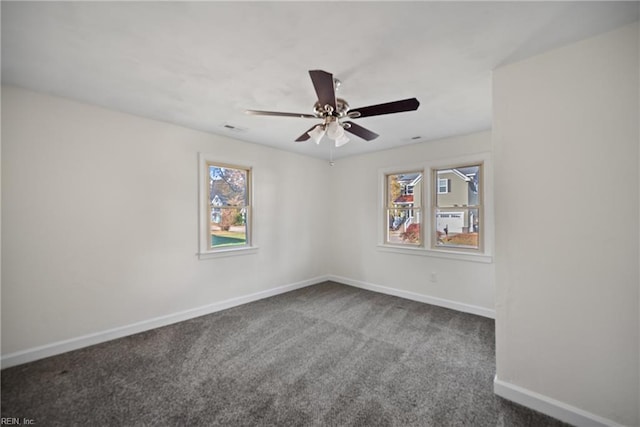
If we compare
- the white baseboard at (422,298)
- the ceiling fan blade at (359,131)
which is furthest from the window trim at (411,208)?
the ceiling fan blade at (359,131)

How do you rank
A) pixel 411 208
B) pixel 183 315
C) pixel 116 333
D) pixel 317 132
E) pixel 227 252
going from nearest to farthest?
pixel 317 132 → pixel 116 333 → pixel 183 315 → pixel 227 252 → pixel 411 208

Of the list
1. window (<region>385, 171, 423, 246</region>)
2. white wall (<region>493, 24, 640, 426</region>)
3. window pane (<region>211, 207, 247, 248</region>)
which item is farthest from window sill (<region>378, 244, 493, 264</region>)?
window pane (<region>211, 207, 247, 248</region>)

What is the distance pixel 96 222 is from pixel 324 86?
280 centimetres

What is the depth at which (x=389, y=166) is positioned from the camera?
4531 millimetres

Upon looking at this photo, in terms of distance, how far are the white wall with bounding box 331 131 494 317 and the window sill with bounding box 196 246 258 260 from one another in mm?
1835

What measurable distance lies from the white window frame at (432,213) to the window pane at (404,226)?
0.09 meters

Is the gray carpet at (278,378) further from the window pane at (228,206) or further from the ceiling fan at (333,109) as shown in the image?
the ceiling fan at (333,109)

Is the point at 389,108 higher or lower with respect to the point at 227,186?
higher

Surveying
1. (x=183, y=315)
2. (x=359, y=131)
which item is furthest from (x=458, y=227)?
(x=183, y=315)

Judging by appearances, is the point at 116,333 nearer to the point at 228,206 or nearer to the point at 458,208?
the point at 228,206

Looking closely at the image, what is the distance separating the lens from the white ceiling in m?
1.49

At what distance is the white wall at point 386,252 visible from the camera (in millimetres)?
3660

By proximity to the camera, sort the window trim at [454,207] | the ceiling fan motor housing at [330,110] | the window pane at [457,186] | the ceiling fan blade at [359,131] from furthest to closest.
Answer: the window pane at [457,186] < the window trim at [454,207] < the ceiling fan blade at [359,131] < the ceiling fan motor housing at [330,110]

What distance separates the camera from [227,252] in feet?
12.7
